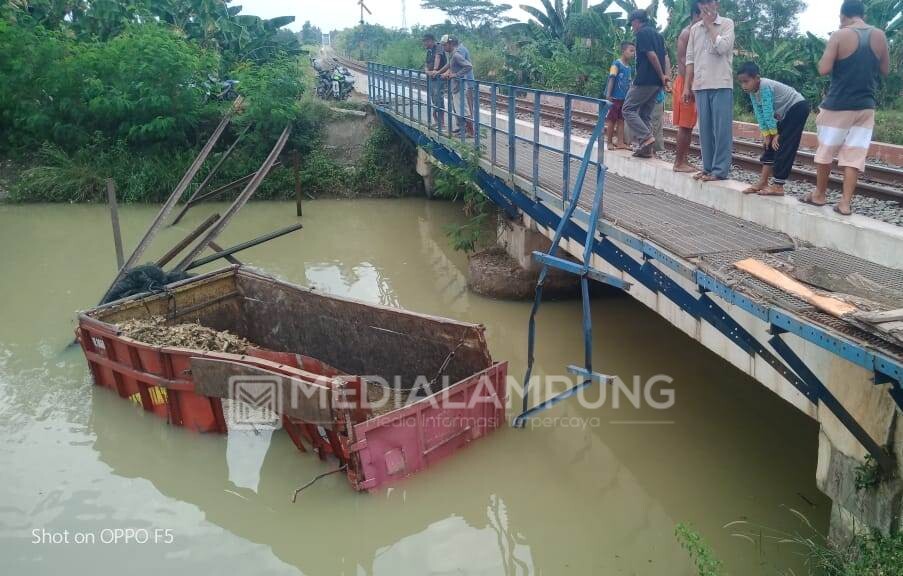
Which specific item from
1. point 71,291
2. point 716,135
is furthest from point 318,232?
point 716,135

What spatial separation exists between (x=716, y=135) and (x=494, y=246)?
184 inches

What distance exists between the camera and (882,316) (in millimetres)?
3545

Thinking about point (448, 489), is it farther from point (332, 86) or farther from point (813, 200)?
point (332, 86)

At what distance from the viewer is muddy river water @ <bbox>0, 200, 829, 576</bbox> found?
5.19 m

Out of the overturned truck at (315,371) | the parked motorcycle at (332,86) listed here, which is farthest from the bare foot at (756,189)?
the parked motorcycle at (332,86)

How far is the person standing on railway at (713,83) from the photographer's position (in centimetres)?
626

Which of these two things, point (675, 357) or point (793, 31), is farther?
point (793, 31)

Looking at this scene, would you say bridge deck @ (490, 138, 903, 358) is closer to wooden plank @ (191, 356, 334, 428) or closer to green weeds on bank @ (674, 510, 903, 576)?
green weeds on bank @ (674, 510, 903, 576)

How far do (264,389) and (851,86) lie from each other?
4777 millimetres

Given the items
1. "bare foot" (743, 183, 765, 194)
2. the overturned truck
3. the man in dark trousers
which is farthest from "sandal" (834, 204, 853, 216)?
the overturned truck

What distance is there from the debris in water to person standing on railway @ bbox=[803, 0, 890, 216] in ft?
17.8

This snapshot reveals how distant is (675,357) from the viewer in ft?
27.0

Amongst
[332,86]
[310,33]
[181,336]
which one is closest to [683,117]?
[181,336]

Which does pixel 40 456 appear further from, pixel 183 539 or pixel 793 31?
pixel 793 31
